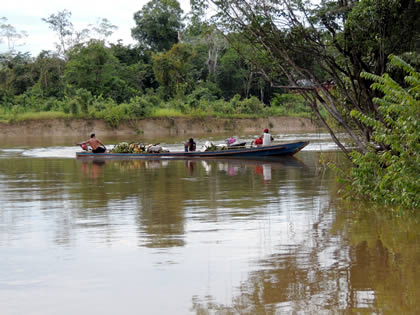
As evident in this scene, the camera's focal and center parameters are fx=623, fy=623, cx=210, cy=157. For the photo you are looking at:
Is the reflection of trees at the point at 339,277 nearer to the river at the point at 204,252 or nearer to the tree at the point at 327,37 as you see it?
the river at the point at 204,252

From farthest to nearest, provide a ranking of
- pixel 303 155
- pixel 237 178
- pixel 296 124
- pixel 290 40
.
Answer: pixel 296 124 < pixel 303 155 < pixel 237 178 < pixel 290 40

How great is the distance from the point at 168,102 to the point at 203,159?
3142 cm

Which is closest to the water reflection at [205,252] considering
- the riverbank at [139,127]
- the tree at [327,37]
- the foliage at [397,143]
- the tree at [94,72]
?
the foliage at [397,143]

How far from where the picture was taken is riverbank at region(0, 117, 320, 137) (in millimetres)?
52281

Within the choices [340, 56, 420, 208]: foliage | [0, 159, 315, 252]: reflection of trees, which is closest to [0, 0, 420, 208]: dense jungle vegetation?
[340, 56, 420, 208]: foliage

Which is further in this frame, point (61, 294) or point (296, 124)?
point (296, 124)

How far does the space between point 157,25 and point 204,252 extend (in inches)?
2437

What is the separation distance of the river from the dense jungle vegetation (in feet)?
5.23

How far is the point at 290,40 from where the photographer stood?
14.6 metres

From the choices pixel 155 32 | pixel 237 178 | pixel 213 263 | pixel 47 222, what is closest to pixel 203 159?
pixel 237 178

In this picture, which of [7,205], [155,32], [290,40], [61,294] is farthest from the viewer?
[155,32]

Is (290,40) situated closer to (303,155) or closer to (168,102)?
(303,155)

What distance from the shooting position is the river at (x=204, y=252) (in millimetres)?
6453

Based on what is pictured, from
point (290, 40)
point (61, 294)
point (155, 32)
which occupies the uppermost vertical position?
point (155, 32)
